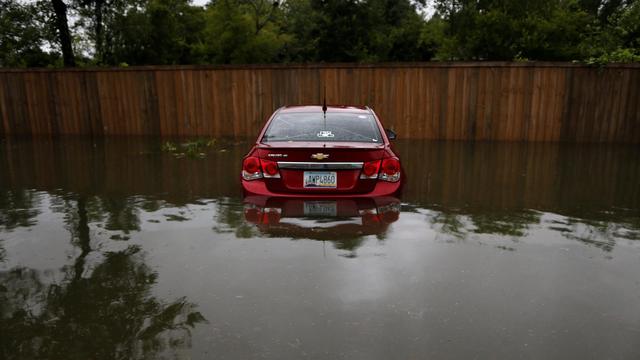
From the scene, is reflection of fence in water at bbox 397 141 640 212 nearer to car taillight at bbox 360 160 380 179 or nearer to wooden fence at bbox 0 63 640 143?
wooden fence at bbox 0 63 640 143

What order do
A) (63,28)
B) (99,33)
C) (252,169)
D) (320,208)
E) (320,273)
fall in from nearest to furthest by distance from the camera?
1. (320,273)
2. (252,169)
3. (320,208)
4. (63,28)
5. (99,33)

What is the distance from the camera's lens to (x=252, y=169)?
540 centimetres

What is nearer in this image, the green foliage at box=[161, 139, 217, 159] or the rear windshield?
the rear windshield

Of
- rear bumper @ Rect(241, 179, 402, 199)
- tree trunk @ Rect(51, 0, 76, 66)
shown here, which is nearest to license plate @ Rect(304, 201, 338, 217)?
rear bumper @ Rect(241, 179, 402, 199)

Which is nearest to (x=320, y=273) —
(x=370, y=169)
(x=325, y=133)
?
(x=370, y=169)

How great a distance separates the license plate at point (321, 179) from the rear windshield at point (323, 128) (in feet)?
1.57

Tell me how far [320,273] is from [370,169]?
1.61 metres

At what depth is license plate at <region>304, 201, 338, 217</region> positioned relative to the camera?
18.0ft

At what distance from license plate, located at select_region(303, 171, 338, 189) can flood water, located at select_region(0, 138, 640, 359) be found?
334 millimetres

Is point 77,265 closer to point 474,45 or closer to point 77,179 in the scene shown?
point 77,179

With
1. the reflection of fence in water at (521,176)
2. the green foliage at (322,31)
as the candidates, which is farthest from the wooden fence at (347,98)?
the green foliage at (322,31)

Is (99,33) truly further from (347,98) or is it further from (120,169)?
(120,169)

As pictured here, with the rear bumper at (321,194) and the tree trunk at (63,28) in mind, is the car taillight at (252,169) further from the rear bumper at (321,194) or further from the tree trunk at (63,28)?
the tree trunk at (63,28)

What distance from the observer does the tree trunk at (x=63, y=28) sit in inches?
763
